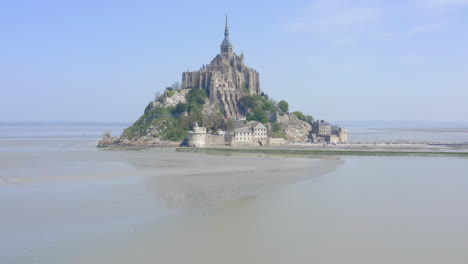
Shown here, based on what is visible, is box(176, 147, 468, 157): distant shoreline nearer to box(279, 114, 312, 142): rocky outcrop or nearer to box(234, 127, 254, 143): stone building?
box(234, 127, 254, 143): stone building

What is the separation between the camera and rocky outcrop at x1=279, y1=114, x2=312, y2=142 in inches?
2697

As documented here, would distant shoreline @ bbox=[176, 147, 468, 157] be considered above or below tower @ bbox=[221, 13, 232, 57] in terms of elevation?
below

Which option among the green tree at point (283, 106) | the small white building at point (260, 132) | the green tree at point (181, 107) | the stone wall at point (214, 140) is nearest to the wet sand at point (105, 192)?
the stone wall at point (214, 140)

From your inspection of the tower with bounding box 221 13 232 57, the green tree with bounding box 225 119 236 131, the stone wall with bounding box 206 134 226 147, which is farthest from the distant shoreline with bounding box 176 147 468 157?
the tower with bounding box 221 13 232 57

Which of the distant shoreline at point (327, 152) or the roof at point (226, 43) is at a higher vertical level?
the roof at point (226, 43)

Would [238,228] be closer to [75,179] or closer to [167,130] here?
[75,179]

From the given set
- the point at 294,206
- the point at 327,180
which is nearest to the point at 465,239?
the point at 294,206

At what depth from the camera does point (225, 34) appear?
262 feet

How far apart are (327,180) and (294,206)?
9035mm

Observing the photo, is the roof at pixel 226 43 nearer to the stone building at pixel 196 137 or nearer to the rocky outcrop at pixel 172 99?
the rocky outcrop at pixel 172 99

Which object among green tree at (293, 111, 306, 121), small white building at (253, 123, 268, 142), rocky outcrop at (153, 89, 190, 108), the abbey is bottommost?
small white building at (253, 123, 268, 142)

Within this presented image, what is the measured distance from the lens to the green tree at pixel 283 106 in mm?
77062

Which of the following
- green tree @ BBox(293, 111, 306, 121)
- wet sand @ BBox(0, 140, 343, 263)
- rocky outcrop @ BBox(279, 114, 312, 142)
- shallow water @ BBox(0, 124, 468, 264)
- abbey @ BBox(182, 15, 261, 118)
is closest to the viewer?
shallow water @ BBox(0, 124, 468, 264)

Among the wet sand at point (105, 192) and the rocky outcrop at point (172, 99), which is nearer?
the wet sand at point (105, 192)
